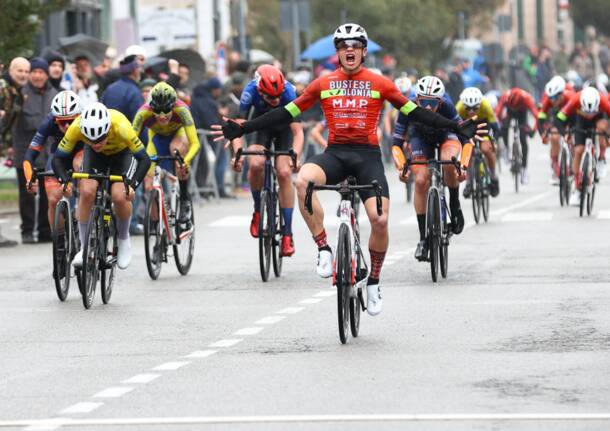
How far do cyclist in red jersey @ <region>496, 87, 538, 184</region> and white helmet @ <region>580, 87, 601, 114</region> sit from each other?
555 cm

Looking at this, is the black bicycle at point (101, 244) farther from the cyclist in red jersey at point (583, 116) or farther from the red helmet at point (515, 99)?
the red helmet at point (515, 99)

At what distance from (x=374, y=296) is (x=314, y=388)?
8.80ft

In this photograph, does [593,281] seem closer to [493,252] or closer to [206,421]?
[493,252]

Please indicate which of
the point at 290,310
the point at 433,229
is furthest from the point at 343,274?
the point at 433,229

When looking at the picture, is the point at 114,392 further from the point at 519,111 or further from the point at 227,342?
the point at 519,111

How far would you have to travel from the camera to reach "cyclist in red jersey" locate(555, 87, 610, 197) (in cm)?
2569

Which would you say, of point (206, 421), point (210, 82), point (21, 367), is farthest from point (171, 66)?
point (206, 421)

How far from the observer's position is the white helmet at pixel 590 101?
84.2ft

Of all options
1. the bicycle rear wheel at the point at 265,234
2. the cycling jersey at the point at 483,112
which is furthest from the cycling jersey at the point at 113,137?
the cycling jersey at the point at 483,112

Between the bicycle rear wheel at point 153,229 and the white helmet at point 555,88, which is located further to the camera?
the white helmet at point 555,88

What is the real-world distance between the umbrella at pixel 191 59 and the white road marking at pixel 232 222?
6296 millimetres

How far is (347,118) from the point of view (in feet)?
45.7

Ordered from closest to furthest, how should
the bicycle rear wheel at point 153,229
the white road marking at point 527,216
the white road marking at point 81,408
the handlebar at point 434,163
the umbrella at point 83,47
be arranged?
the white road marking at point 81,408 → the handlebar at point 434,163 → the bicycle rear wheel at point 153,229 → the white road marking at point 527,216 → the umbrella at point 83,47

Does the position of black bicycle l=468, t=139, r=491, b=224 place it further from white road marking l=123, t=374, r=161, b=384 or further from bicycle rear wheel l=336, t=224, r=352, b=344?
white road marking l=123, t=374, r=161, b=384
